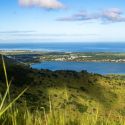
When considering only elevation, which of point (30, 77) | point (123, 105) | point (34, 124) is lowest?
point (123, 105)

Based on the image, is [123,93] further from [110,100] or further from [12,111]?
[12,111]

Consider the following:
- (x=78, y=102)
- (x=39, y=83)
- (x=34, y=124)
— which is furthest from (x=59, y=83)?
(x=34, y=124)

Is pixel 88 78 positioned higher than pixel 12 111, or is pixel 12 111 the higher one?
pixel 12 111

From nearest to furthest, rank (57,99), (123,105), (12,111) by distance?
(12,111) → (57,99) → (123,105)

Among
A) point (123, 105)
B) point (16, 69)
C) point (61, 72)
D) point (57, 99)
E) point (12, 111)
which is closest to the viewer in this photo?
point (12, 111)

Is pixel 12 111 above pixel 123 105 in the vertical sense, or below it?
above

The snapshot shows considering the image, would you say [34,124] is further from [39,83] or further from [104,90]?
[104,90]

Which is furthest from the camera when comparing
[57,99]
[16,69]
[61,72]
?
[61,72]

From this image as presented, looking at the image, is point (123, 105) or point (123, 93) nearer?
point (123, 105)

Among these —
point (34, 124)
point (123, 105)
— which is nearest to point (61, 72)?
point (123, 105)
